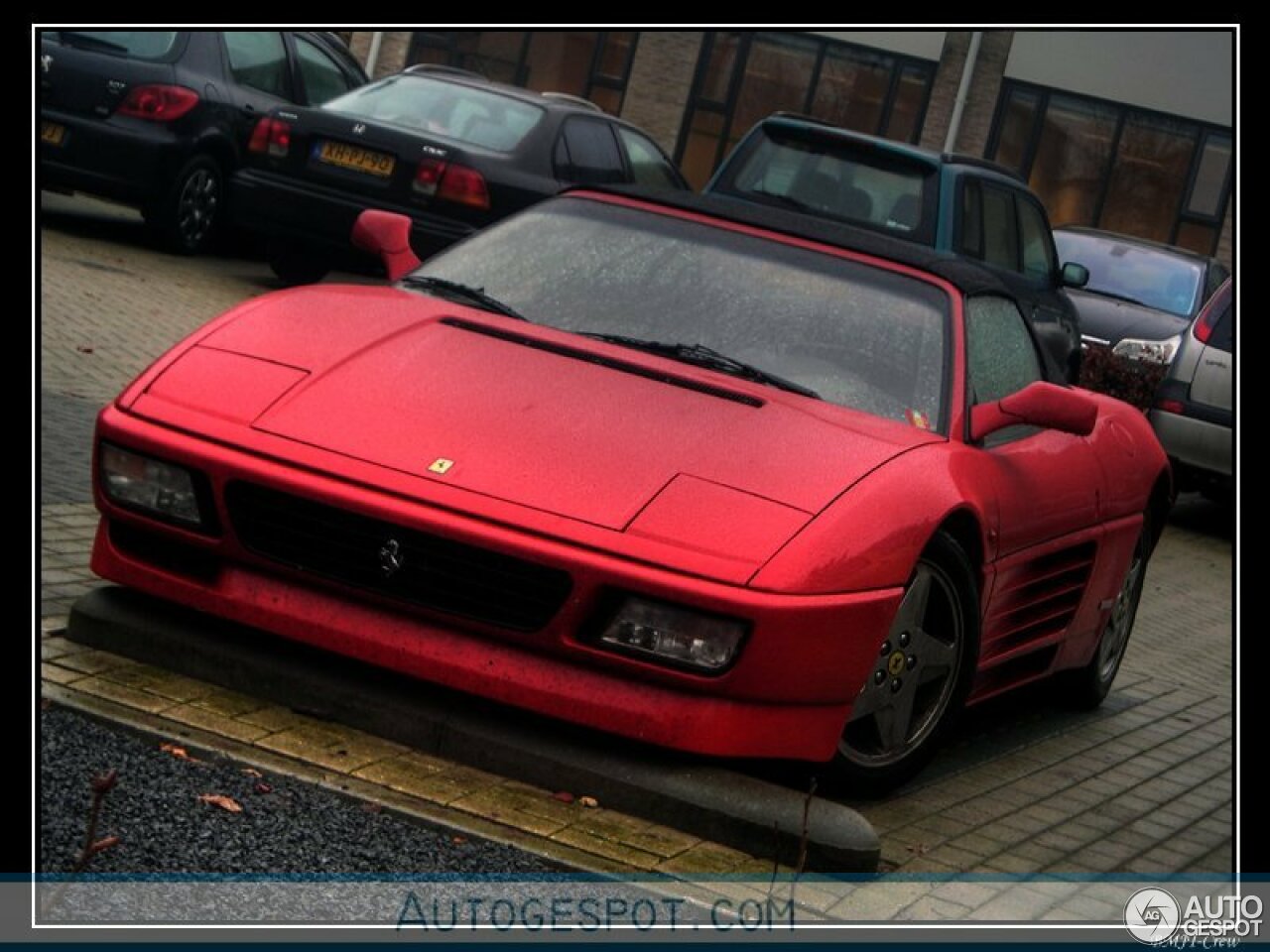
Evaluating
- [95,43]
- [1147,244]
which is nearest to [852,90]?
[1147,244]

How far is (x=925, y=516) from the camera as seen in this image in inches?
224

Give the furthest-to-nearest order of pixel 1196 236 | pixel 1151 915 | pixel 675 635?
pixel 1196 236 → pixel 675 635 → pixel 1151 915

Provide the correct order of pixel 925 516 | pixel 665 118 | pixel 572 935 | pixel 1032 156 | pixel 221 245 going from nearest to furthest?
pixel 572 935, pixel 925 516, pixel 221 245, pixel 1032 156, pixel 665 118

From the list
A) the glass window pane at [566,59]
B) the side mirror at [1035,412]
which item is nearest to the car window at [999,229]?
the side mirror at [1035,412]

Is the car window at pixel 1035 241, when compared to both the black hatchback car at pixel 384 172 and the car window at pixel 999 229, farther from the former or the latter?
the black hatchback car at pixel 384 172

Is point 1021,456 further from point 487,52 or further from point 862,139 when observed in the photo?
point 487,52

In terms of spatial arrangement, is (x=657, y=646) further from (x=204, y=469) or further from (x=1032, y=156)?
(x=1032, y=156)

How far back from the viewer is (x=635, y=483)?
5.39m

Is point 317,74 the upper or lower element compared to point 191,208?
upper

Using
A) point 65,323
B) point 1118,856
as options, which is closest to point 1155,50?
point 65,323

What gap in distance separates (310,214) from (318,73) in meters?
3.65

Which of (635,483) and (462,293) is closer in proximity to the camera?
(635,483)

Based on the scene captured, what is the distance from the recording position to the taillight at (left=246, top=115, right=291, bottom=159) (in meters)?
14.9

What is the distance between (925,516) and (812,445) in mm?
323
